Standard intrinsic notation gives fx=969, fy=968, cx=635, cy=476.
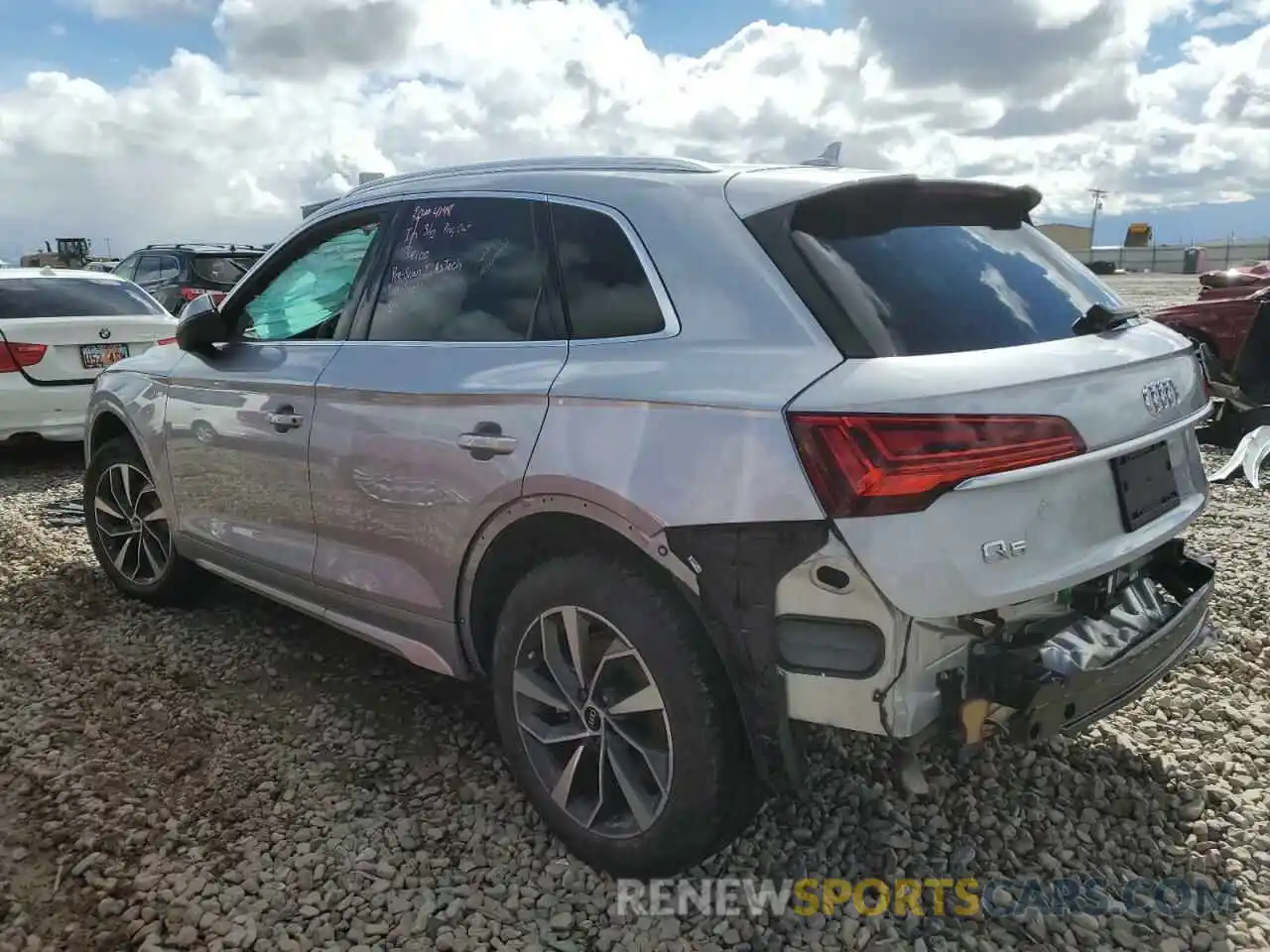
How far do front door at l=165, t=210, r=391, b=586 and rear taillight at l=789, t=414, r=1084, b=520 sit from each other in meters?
1.91

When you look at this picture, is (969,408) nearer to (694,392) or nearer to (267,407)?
(694,392)

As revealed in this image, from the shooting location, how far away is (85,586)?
4875 millimetres

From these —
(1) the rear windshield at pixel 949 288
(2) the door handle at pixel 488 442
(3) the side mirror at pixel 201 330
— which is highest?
(1) the rear windshield at pixel 949 288

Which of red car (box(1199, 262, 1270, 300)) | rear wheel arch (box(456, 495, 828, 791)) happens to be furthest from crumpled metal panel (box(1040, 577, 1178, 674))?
red car (box(1199, 262, 1270, 300))

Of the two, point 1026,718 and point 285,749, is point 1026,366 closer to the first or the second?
point 1026,718

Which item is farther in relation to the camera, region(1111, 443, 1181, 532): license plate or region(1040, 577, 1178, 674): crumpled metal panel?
region(1111, 443, 1181, 532): license plate

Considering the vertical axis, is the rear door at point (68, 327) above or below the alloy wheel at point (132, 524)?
above

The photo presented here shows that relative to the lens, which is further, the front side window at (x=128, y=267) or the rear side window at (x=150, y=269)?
the front side window at (x=128, y=267)

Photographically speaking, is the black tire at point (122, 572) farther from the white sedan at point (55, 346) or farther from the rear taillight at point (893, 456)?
the rear taillight at point (893, 456)

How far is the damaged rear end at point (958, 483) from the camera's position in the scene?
1977 mm

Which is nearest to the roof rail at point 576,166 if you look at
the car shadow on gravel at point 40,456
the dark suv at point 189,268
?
the car shadow on gravel at point 40,456

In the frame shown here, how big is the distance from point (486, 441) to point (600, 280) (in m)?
0.53

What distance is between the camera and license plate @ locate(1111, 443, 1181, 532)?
7.55 feet

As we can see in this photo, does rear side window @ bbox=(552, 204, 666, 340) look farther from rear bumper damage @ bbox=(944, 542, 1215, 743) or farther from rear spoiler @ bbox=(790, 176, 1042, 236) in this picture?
rear bumper damage @ bbox=(944, 542, 1215, 743)
